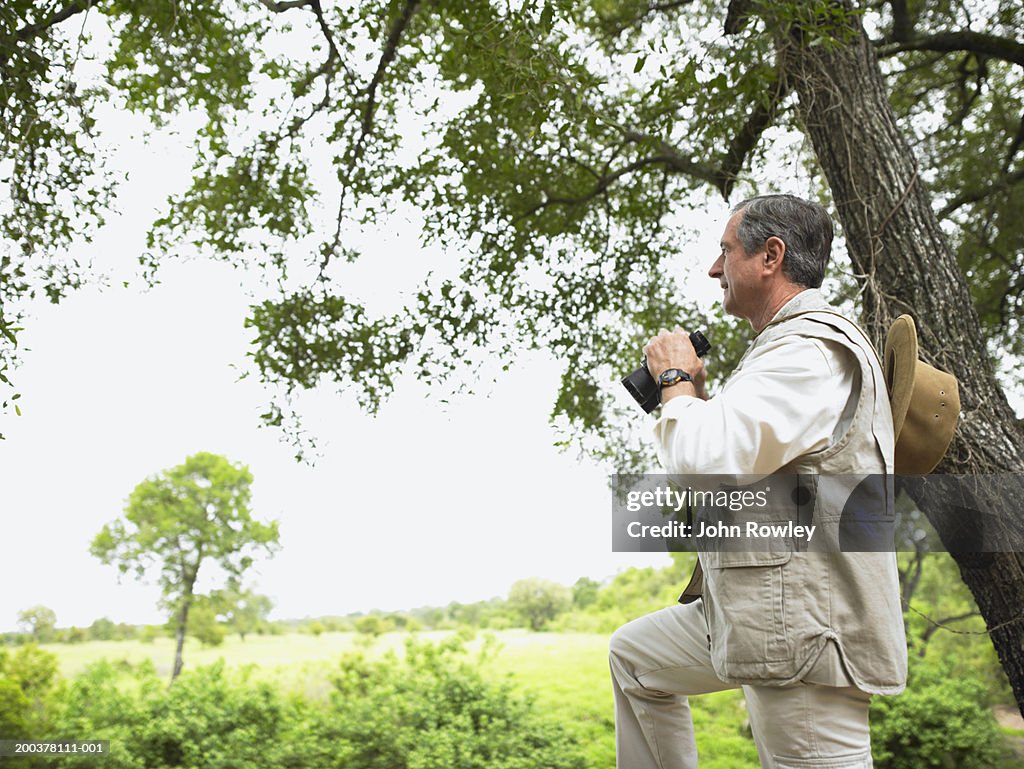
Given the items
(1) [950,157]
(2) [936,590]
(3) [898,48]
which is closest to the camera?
(3) [898,48]

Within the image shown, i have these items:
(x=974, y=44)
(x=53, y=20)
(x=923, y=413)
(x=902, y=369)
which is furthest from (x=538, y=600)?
(x=902, y=369)

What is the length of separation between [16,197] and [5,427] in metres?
0.95

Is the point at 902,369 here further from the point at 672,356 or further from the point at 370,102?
the point at 370,102

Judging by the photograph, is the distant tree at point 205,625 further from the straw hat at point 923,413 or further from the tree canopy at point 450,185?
the straw hat at point 923,413

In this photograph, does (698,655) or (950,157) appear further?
(950,157)

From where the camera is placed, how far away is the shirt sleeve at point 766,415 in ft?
4.72

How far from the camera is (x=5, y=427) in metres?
2.59

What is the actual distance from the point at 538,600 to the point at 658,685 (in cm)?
596

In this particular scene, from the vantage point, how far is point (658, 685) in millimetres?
1894

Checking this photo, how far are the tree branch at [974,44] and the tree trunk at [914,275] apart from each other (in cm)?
145

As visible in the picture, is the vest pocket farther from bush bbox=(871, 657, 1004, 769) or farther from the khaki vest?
bush bbox=(871, 657, 1004, 769)

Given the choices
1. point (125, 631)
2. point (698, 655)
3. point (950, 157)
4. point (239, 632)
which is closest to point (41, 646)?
point (125, 631)

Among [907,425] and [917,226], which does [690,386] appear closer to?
[907,425]

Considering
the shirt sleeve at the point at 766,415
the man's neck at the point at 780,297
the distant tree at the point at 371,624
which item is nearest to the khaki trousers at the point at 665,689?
the shirt sleeve at the point at 766,415
